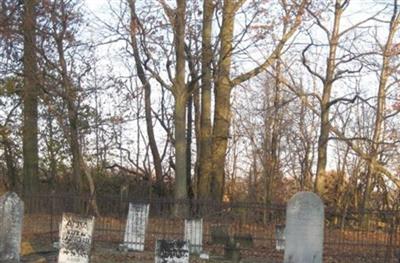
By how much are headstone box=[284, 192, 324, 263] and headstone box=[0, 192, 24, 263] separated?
18.0ft

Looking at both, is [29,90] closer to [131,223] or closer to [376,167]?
[131,223]

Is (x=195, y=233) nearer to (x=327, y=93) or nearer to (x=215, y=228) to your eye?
(x=215, y=228)

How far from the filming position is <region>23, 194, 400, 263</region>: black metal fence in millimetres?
18256

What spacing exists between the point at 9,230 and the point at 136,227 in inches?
166

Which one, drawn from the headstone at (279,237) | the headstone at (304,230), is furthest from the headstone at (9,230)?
the headstone at (279,237)

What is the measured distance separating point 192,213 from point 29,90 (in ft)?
38.3

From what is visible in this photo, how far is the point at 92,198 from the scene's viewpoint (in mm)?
19812

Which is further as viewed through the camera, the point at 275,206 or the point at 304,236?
the point at 275,206

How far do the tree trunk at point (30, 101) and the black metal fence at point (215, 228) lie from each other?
7.26 meters

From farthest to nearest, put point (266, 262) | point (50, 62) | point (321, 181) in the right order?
point (321, 181)
point (50, 62)
point (266, 262)

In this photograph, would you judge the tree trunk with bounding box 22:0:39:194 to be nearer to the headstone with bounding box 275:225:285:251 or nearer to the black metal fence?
the black metal fence

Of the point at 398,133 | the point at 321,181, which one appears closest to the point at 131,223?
the point at 321,181

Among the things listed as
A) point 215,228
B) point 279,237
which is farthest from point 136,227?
point 279,237

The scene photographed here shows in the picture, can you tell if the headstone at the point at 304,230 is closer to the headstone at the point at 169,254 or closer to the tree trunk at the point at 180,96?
the headstone at the point at 169,254
